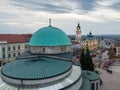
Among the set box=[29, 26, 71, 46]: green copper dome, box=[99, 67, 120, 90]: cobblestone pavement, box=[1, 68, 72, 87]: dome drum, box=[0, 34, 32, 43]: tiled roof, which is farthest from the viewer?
box=[0, 34, 32, 43]: tiled roof

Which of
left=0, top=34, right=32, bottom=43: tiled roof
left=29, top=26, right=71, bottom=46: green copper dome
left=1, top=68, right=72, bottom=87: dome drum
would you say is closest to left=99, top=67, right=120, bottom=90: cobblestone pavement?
left=29, top=26, right=71, bottom=46: green copper dome

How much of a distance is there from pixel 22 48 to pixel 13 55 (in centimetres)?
405

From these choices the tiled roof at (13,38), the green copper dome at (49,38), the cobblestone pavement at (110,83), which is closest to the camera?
the green copper dome at (49,38)

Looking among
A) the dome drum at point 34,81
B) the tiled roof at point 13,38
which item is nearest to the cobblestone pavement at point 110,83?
the dome drum at point 34,81

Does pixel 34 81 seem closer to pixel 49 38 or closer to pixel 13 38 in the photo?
pixel 49 38

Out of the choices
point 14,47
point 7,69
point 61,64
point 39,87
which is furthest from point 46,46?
point 14,47

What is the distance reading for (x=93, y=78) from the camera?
29156 millimetres

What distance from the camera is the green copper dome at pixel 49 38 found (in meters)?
30.1

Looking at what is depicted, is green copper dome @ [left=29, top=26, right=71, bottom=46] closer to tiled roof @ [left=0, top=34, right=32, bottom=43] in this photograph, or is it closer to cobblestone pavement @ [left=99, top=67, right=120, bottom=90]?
cobblestone pavement @ [left=99, top=67, right=120, bottom=90]

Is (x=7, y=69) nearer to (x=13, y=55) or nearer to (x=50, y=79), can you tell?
(x=50, y=79)

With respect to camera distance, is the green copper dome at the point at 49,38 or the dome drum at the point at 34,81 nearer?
the dome drum at the point at 34,81

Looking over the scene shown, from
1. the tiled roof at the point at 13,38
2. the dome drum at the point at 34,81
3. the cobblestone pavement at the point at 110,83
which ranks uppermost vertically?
the tiled roof at the point at 13,38

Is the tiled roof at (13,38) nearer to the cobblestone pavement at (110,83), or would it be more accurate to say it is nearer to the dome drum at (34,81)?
the cobblestone pavement at (110,83)

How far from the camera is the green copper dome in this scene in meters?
30.1
